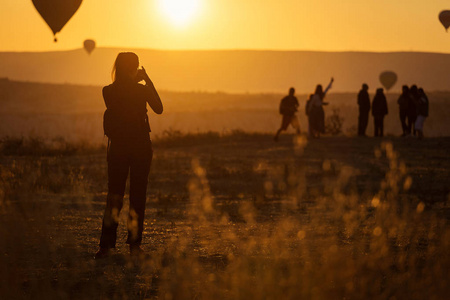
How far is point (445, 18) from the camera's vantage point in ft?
161

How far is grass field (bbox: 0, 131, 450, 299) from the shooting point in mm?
8086

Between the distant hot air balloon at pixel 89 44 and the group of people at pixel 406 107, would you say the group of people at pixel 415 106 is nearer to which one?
the group of people at pixel 406 107

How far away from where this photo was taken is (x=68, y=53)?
196250 mm

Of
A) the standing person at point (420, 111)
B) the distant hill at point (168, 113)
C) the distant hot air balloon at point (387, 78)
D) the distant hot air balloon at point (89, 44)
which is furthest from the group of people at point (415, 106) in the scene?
the distant hot air balloon at point (387, 78)

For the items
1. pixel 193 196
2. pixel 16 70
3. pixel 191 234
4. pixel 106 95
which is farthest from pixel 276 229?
pixel 16 70

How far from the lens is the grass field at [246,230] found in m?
8.09

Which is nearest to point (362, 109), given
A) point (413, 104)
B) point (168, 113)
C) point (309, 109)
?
point (413, 104)

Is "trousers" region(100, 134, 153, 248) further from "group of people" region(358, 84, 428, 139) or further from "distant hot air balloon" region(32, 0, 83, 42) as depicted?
"group of people" region(358, 84, 428, 139)

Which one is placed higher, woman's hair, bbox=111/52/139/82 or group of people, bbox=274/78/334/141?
group of people, bbox=274/78/334/141

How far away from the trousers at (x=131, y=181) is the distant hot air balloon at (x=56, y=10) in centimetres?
1783

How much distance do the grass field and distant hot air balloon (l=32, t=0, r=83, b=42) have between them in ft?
16.6

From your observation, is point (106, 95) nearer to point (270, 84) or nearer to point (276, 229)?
point (276, 229)

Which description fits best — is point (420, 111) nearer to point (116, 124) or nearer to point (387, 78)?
point (116, 124)

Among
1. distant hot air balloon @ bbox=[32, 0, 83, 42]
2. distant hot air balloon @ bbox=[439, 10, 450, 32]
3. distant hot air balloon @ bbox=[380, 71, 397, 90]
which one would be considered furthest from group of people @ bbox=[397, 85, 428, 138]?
distant hot air balloon @ bbox=[380, 71, 397, 90]
